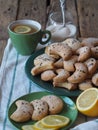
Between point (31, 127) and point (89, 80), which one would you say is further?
point (89, 80)

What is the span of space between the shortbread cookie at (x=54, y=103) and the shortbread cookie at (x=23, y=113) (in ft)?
0.15

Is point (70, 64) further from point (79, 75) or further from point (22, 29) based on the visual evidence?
point (22, 29)

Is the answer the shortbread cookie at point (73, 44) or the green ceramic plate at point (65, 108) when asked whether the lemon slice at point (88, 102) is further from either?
the shortbread cookie at point (73, 44)

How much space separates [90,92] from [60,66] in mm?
147

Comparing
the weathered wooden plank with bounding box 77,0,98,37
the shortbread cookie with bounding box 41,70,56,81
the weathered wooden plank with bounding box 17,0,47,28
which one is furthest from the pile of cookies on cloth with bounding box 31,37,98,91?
the weathered wooden plank with bounding box 17,0,47,28

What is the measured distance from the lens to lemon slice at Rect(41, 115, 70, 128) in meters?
0.79

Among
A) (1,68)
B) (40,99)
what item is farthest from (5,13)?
(40,99)

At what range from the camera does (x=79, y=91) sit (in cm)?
93

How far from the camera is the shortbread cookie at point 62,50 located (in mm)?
979

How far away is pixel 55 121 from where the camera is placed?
812mm

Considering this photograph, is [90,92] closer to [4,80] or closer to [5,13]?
[4,80]

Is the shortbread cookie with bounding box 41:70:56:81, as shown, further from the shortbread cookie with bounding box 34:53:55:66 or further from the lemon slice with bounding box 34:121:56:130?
the lemon slice with bounding box 34:121:56:130

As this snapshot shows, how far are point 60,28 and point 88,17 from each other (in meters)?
0.28

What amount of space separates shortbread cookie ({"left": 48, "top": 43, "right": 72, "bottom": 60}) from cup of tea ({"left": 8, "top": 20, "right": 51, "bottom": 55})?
12cm
